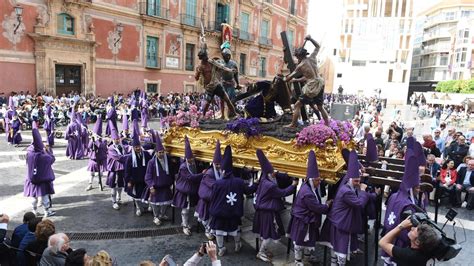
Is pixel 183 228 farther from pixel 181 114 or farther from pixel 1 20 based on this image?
pixel 1 20

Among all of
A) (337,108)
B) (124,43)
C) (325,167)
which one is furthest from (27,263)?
(124,43)

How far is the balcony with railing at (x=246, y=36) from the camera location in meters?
37.4

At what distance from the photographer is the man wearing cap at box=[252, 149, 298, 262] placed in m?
6.03

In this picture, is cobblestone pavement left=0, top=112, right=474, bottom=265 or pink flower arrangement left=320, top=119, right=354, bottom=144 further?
pink flower arrangement left=320, top=119, right=354, bottom=144

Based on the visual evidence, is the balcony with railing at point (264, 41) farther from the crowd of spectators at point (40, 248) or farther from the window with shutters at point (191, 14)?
the crowd of spectators at point (40, 248)

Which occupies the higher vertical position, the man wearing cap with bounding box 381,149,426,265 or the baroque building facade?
the baroque building facade

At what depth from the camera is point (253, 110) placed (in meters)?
8.66

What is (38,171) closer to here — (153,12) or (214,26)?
(153,12)

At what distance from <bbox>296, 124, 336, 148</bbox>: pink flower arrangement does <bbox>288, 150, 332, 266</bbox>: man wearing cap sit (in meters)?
0.78

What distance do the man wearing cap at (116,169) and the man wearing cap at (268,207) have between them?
12.1 ft

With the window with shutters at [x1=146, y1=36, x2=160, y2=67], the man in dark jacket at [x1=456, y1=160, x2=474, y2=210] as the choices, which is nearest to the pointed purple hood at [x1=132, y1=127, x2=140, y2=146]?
the man in dark jacket at [x1=456, y1=160, x2=474, y2=210]

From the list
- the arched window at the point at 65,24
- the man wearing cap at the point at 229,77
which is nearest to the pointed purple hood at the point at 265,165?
the man wearing cap at the point at 229,77

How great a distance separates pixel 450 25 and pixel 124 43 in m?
61.9

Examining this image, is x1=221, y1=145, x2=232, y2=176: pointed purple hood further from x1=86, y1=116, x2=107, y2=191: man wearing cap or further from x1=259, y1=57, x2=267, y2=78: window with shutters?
x1=259, y1=57, x2=267, y2=78: window with shutters
